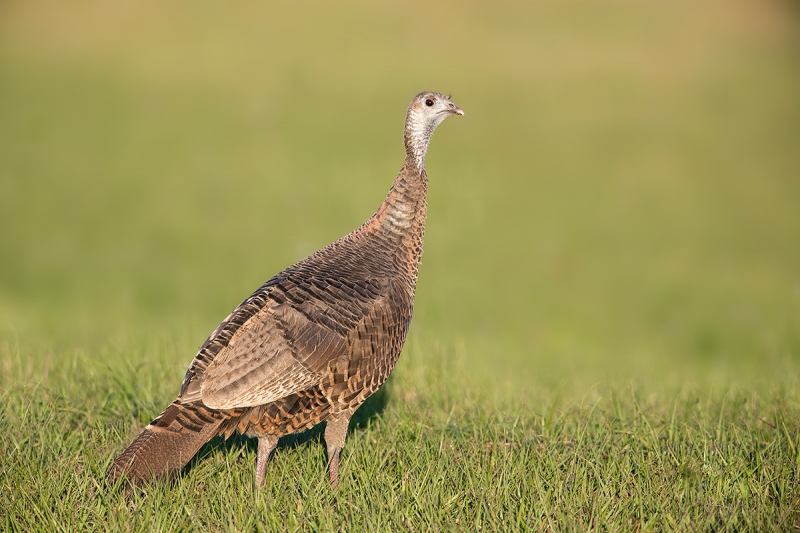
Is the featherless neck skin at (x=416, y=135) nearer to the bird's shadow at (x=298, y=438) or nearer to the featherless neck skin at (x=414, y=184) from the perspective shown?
the featherless neck skin at (x=414, y=184)

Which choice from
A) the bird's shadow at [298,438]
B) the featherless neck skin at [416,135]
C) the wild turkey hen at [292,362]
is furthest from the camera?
the featherless neck skin at [416,135]

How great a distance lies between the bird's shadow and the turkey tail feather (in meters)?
0.34

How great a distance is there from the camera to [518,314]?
35.0 feet

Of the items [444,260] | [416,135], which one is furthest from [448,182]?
[416,135]

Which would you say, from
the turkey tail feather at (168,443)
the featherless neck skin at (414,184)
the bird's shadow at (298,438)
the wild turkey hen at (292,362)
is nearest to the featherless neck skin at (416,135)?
the featherless neck skin at (414,184)

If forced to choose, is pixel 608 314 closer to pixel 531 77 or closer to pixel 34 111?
pixel 531 77

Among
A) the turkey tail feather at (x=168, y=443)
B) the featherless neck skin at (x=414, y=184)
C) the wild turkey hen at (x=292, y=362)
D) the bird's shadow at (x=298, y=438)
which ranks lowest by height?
the bird's shadow at (x=298, y=438)

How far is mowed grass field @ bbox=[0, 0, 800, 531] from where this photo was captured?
432 cm

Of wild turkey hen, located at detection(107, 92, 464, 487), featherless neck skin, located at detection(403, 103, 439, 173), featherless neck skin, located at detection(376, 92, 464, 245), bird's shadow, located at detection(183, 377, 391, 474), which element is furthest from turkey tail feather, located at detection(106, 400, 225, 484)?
featherless neck skin, located at detection(403, 103, 439, 173)

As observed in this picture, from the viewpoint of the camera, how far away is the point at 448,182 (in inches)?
535

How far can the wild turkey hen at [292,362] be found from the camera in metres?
4.27

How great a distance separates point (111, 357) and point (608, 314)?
6750 millimetres

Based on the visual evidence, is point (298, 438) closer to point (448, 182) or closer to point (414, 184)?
point (414, 184)

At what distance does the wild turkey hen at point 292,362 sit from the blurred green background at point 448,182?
9.05 feet
